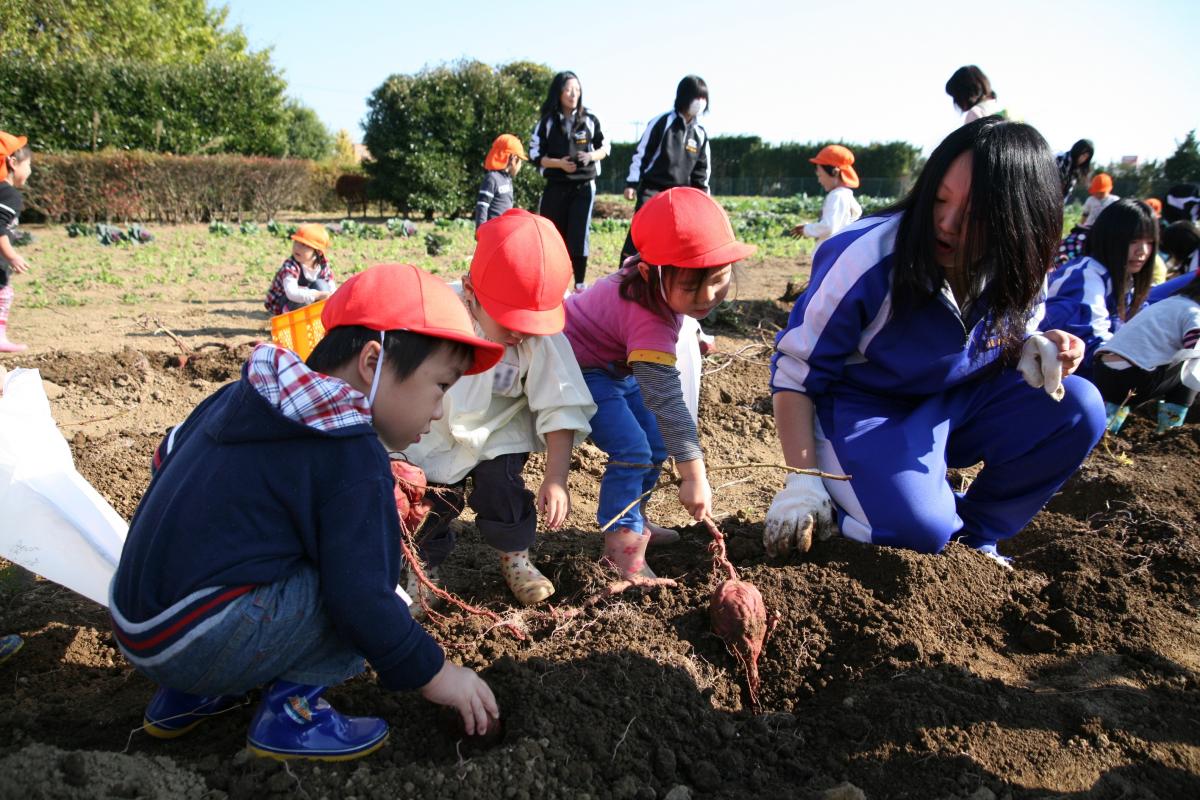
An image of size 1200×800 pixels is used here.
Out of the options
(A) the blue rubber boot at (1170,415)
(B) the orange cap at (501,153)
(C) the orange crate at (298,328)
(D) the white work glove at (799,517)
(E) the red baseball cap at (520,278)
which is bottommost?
(A) the blue rubber boot at (1170,415)

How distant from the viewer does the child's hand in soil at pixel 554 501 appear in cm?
217

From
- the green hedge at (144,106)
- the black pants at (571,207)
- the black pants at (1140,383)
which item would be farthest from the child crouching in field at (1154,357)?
the green hedge at (144,106)

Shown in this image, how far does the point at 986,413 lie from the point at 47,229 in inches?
613

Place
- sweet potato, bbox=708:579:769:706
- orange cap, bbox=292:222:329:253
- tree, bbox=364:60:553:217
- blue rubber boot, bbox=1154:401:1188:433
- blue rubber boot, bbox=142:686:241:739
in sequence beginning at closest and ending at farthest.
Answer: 1. blue rubber boot, bbox=142:686:241:739
2. sweet potato, bbox=708:579:769:706
3. blue rubber boot, bbox=1154:401:1188:433
4. orange cap, bbox=292:222:329:253
5. tree, bbox=364:60:553:217

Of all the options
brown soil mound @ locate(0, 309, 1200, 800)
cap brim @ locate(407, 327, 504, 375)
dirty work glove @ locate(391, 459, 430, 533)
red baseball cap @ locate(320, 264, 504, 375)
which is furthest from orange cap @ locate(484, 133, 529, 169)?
red baseball cap @ locate(320, 264, 504, 375)

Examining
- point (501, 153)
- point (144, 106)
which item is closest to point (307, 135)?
point (144, 106)

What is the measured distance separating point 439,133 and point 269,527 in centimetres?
1892

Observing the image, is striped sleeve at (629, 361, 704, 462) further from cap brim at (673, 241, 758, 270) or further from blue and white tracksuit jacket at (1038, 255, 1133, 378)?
blue and white tracksuit jacket at (1038, 255, 1133, 378)

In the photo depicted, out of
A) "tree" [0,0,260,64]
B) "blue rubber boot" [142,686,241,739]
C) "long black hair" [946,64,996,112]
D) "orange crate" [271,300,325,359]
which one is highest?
"tree" [0,0,260,64]

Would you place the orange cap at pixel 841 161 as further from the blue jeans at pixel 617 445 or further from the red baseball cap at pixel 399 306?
the red baseball cap at pixel 399 306

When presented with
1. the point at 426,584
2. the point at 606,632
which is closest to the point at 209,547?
the point at 426,584

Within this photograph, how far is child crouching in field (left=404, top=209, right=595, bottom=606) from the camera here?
2.17 metres

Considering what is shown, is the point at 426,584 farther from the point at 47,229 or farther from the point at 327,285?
the point at 47,229

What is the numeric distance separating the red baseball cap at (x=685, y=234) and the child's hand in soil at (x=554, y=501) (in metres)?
0.73
